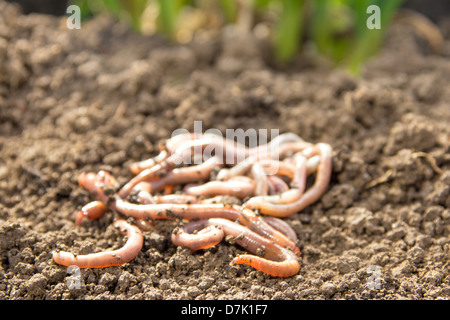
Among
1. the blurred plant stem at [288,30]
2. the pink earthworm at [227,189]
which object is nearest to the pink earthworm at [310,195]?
the pink earthworm at [227,189]

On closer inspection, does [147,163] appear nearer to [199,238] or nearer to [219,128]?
[219,128]

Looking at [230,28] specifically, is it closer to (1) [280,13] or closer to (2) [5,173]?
(1) [280,13]

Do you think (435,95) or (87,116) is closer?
(87,116)

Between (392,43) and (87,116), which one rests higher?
(392,43)

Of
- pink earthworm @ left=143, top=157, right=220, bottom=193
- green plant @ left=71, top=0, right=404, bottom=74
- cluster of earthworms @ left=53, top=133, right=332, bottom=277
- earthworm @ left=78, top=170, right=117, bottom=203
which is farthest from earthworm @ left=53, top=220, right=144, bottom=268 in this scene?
green plant @ left=71, top=0, right=404, bottom=74

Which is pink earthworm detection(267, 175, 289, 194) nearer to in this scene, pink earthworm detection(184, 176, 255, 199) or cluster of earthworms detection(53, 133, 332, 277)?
cluster of earthworms detection(53, 133, 332, 277)

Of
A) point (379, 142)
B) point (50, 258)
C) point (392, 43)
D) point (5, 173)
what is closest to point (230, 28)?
point (392, 43)

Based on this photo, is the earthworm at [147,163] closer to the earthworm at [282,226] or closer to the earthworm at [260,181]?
the earthworm at [260,181]

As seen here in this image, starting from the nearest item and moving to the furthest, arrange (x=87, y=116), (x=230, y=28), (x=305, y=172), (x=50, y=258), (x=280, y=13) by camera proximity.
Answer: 1. (x=50, y=258)
2. (x=305, y=172)
3. (x=87, y=116)
4. (x=280, y=13)
5. (x=230, y=28)
